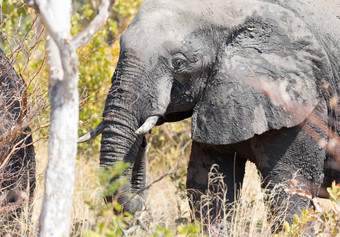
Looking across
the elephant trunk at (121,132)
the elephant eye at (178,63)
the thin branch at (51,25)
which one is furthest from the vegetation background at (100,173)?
the thin branch at (51,25)

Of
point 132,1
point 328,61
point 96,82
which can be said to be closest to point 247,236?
point 328,61

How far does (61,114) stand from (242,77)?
1.69 meters

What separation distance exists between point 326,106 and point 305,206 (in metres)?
0.69

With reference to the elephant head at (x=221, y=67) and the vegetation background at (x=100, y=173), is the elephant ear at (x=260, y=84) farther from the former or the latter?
the vegetation background at (x=100, y=173)

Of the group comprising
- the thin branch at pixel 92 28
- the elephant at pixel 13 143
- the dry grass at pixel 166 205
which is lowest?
the dry grass at pixel 166 205

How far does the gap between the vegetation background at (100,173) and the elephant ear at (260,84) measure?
0.51 m

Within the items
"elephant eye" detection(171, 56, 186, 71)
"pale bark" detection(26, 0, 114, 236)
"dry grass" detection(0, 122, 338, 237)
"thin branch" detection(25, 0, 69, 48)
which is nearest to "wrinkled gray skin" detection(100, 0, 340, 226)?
"elephant eye" detection(171, 56, 186, 71)

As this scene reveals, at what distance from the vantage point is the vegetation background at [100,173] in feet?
13.8

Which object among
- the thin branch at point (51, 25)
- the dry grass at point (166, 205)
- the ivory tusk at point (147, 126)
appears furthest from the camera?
the dry grass at point (166, 205)

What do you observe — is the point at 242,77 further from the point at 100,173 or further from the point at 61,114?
the point at 100,173

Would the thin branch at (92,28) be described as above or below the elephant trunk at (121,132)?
above

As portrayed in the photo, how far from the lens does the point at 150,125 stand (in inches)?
178

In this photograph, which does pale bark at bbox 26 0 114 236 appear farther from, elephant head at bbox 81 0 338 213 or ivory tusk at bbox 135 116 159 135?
elephant head at bbox 81 0 338 213

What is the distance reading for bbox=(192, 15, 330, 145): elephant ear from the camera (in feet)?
15.6
